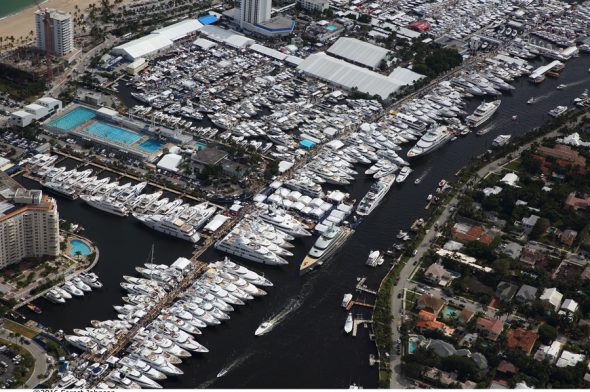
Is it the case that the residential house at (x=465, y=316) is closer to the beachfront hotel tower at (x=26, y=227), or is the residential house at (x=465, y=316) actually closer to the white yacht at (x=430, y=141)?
the white yacht at (x=430, y=141)

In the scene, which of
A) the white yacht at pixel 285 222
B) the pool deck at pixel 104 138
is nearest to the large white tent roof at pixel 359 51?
the pool deck at pixel 104 138

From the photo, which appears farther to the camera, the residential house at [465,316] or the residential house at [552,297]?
the residential house at [552,297]

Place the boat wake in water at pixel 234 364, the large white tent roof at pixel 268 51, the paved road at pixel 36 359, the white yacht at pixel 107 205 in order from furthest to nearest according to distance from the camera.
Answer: the large white tent roof at pixel 268 51 < the white yacht at pixel 107 205 < the boat wake in water at pixel 234 364 < the paved road at pixel 36 359

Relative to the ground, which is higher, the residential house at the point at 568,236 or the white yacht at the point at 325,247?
the residential house at the point at 568,236

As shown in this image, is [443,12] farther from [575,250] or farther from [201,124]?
[575,250]

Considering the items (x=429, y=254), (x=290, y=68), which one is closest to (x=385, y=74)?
(x=290, y=68)

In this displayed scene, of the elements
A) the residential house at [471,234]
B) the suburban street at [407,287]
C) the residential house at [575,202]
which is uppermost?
the residential house at [575,202]

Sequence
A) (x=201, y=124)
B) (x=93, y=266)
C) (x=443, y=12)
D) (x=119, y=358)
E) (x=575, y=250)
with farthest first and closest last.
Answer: (x=443, y=12) < (x=201, y=124) < (x=575, y=250) < (x=93, y=266) < (x=119, y=358)
